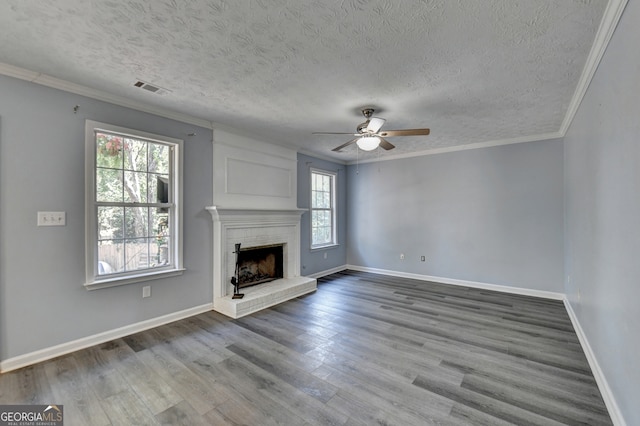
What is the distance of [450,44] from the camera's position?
6.70ft

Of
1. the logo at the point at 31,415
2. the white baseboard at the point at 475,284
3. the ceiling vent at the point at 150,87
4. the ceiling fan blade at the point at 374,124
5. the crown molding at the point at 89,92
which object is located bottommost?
the logo at the point at 31,415

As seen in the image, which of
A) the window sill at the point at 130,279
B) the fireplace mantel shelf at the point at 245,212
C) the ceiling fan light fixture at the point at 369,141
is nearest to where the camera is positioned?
the window sill at the point at 130,279

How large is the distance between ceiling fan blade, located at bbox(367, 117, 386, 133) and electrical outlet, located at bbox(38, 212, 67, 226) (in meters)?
3.17

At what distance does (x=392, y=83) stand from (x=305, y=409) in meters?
2.82

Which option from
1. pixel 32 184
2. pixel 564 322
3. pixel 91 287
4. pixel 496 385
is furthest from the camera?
pixel 564 322

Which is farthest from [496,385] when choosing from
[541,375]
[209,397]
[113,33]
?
[113,33]

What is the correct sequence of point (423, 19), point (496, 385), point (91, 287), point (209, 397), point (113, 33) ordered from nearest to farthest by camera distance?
point (423, 19) < point (113, 33) < point (209, 397) < point (496, 385) < point (91, 287)

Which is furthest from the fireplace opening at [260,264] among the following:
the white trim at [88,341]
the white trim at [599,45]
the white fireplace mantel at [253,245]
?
the white trim at [599,45]

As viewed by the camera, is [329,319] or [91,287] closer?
[91,287]

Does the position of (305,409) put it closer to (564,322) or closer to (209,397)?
(209,397)

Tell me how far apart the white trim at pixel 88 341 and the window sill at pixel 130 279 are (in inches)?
19.2

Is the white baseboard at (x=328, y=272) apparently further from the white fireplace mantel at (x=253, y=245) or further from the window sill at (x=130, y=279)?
the window sill at (x=130, y=279)

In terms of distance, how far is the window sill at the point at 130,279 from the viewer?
2.83 meters

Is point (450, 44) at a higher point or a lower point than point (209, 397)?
higher
